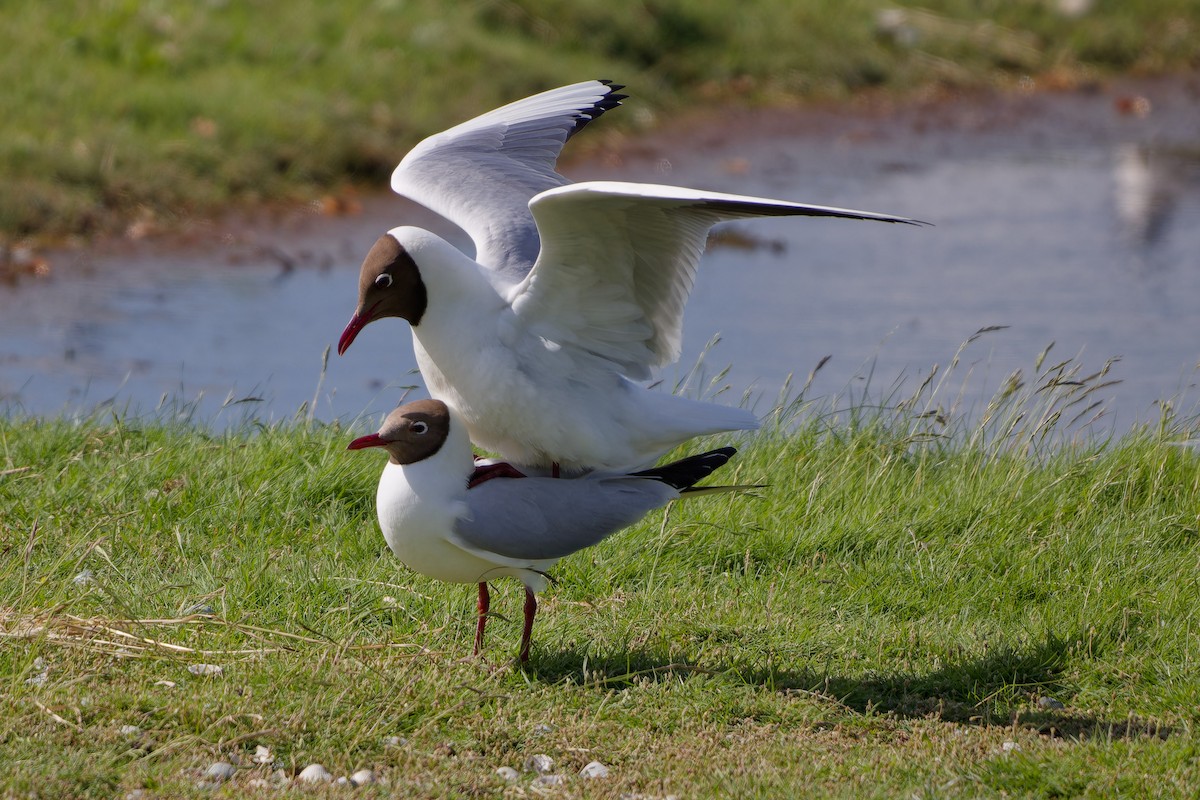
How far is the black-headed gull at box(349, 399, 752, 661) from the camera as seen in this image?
13.6 feet

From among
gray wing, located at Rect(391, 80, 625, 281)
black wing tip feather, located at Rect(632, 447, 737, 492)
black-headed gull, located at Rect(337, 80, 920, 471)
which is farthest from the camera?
gray wing, located at Rect(391, 80, 625, 281)

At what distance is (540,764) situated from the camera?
3.82m

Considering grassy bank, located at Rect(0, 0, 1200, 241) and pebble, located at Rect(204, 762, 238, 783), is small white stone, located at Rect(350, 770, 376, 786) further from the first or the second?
grassy bank, located at Rect(0, 0, 1200, 241)

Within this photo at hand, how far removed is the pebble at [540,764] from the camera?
380cm

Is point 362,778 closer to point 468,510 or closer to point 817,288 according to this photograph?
point 468,510

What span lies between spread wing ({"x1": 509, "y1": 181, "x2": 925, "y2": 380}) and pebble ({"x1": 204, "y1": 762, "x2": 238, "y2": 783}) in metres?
1.51

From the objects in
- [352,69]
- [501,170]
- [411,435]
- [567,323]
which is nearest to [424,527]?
[411,435]

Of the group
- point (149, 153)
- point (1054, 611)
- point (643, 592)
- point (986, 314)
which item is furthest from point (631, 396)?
point (149, 153)

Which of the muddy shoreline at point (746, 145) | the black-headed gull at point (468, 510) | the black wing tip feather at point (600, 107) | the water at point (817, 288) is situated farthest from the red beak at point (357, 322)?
the muddy shoreline at point (746, 145)

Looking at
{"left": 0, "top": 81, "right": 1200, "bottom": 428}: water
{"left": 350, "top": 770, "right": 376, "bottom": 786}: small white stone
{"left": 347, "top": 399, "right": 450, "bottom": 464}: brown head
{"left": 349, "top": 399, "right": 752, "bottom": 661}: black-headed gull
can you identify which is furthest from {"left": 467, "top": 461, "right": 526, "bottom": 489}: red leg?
{"left": 0, "top": 81, "right": 1200, "bottom": 428}: water

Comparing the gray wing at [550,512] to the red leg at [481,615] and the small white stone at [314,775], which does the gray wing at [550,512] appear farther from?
the small white stone at [314,775]

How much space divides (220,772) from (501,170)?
245 centimetres

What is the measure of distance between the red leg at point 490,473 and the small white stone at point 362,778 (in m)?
0.90

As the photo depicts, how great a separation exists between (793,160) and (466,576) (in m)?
7.68
